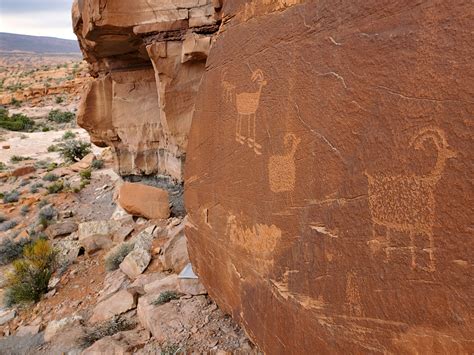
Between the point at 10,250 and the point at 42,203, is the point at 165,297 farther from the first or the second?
the point at 42,203

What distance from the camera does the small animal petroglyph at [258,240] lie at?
88.4 inches

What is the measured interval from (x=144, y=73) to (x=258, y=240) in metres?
5.49

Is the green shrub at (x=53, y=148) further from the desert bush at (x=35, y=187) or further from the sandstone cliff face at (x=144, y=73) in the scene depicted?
the sandstone cliff face at (x=144, y=73)

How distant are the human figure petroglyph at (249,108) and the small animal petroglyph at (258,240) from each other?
470mm

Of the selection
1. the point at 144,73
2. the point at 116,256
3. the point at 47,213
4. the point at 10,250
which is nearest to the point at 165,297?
the point at 116,256

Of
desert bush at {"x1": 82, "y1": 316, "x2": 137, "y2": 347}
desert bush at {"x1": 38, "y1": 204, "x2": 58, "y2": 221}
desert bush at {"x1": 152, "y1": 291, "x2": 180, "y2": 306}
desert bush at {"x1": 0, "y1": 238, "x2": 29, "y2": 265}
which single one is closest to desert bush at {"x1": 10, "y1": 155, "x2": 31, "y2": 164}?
desert bush at {"x1": 38, "y1": 204, "x2": 58, "y2": 221}

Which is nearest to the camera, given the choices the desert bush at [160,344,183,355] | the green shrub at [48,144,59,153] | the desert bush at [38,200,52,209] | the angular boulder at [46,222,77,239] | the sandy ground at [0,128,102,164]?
the desert bush at [160,344,183,355]

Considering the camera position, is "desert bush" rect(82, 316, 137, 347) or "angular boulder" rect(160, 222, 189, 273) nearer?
"desert bush" rect(82, 316, 137, 347)

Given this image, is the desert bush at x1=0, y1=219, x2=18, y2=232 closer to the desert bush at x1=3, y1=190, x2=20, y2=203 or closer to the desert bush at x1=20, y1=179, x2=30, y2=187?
the desert bush at x1=3, y1=190, x2=20, y2=203

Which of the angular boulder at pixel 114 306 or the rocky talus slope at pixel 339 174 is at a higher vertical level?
the rocky talus slope at pixel 339 174

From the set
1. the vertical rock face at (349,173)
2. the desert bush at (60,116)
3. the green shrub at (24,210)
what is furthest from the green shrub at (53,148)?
the vertical rock face at (349,173)

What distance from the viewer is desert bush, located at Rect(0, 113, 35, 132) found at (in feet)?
69.9

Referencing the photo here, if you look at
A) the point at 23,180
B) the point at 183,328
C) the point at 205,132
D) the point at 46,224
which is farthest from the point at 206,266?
the point at 23,180

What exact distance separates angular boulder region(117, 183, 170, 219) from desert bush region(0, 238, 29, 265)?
211cm
